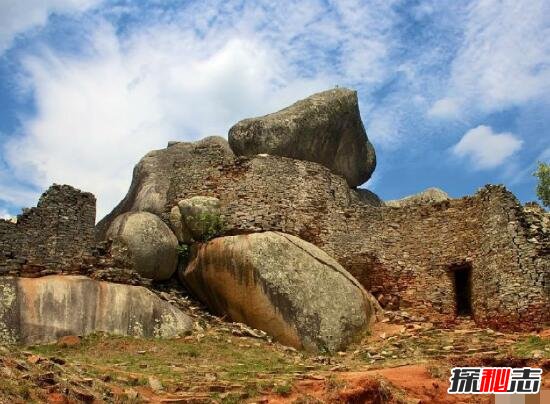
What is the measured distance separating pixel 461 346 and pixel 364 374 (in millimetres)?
5450

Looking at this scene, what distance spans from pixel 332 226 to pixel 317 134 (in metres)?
4.39

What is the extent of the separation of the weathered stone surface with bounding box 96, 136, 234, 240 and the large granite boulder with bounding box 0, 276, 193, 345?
20.8 feet

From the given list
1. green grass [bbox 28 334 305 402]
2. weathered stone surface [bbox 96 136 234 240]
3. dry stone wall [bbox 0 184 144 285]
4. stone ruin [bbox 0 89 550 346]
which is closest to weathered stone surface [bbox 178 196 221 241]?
stone ruin [bbox 0 89 550 346]

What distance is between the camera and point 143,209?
26.9 meters

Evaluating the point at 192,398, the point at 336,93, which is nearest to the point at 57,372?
the point at 192,398

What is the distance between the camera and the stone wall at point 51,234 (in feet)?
66.8

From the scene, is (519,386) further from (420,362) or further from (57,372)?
(57,372)

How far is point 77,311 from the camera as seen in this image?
19.2 metres

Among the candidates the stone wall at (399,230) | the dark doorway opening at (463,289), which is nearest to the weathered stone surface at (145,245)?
the stone wall at (399,230)

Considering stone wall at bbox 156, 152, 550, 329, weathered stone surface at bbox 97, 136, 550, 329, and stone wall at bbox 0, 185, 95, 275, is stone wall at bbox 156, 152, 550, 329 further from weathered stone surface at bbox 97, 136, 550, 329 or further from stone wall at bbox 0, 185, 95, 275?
stone wall at bbox 0, 185, 95, 275

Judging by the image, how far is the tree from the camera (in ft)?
120

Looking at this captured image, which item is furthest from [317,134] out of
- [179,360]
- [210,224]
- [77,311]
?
[179,360]

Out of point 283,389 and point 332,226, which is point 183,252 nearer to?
point 332,226

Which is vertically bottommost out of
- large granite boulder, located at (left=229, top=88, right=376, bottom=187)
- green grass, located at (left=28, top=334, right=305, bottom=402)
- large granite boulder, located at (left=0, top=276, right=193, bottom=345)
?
green grass, located at (left=28, top=334, right=305, bottom=402)
